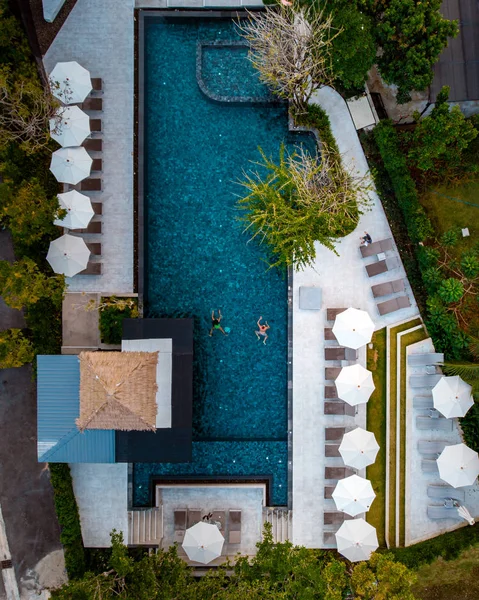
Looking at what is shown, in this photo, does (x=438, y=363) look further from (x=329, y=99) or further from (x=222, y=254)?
(x=329, y=99)

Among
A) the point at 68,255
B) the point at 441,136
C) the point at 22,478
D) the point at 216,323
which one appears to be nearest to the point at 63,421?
the point at 22,478

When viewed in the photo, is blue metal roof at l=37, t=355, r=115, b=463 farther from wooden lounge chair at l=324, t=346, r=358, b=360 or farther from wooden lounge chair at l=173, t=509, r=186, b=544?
wooden lounge chair at l=324, t=346, r=358, b=360

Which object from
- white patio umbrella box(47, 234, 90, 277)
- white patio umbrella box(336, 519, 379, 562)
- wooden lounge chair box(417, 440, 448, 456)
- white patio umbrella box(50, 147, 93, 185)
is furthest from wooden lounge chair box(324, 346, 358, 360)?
white patio umbrella box(50, 147, 93, 185)

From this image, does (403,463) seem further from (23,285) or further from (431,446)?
(23,285)

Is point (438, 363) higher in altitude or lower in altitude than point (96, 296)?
lower

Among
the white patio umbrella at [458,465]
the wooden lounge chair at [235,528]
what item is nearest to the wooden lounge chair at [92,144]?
the wooden lounge chair at [235,528]

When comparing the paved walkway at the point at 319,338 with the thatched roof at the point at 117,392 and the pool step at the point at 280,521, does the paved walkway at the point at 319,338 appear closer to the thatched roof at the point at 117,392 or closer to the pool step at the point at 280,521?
the pool step at the point at 280,521

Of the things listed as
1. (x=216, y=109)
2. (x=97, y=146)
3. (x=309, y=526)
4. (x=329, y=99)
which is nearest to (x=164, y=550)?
(x=309, y=526)
